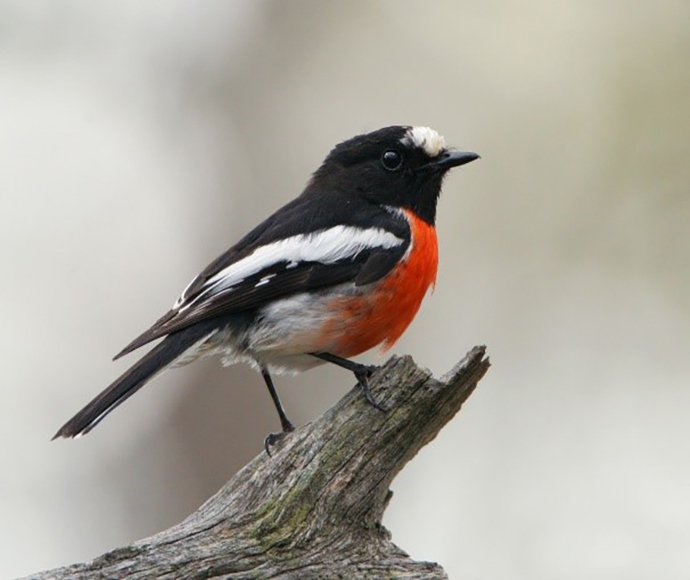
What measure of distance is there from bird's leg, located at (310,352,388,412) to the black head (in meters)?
0.96

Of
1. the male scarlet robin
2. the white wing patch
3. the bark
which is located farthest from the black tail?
the bark

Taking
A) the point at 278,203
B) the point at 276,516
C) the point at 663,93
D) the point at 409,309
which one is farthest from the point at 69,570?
the point at 663,93

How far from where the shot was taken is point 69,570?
3.73 meters

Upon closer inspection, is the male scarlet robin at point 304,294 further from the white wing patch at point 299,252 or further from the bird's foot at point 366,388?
the bird's foot at point 366,388

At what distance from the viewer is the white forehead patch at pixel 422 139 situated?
6012 millimetres

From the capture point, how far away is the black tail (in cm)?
472

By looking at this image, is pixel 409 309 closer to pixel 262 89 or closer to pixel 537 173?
pixel 537 173

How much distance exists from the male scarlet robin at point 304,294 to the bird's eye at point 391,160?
1.03 ft

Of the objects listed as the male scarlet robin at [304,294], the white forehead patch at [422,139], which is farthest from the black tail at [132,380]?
the white forehead patch at [422,139]

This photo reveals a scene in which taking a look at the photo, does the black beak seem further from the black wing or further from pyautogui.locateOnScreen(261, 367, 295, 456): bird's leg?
pyautogui.locateOnScreen(261, 367, 295, 456): bird's leg

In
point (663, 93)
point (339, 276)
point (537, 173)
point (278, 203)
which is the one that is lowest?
point (339, 276)

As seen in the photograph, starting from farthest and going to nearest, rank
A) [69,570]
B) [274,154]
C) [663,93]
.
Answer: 1. [274,154]
2. [663,93]
3. [69,570]

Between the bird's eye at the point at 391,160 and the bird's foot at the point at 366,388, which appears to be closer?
the bird's foot at the point at 366,388

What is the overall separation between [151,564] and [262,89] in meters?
6.38
